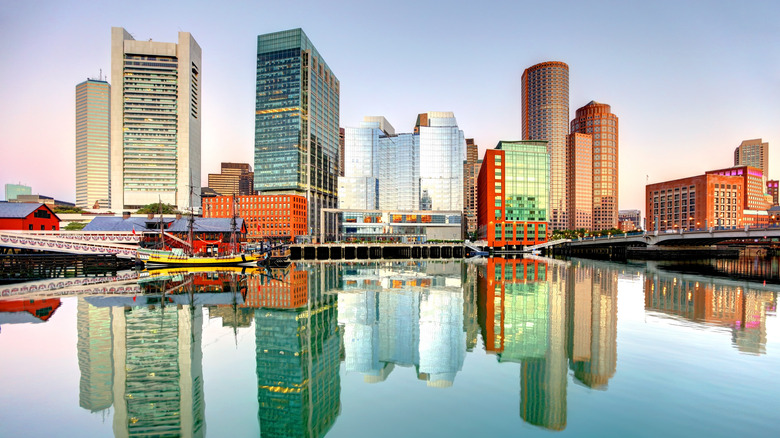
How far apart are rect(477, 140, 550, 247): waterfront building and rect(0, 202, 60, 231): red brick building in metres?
124

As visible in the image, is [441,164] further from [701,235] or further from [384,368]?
[384,368]

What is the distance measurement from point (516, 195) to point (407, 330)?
12070cm

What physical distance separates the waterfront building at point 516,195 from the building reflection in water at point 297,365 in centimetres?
10896

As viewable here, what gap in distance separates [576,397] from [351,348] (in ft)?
37.9

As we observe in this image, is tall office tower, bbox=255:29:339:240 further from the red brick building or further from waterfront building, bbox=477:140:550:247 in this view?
the red brick building

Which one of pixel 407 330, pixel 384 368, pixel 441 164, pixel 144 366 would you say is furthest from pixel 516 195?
pixel 144 366

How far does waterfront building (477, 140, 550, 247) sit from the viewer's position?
136m

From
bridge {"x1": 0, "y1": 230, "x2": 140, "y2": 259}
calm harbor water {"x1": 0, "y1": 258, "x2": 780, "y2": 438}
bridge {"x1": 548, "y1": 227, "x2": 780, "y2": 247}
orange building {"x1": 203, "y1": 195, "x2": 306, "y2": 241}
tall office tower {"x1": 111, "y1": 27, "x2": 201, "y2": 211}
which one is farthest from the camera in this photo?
tall office tower {"x1": 111, "y1": 27, "x2": 201, "y2": 211}

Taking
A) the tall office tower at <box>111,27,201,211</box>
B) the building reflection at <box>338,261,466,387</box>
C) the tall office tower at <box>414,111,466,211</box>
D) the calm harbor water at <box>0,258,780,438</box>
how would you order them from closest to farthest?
the calm harbor water at <box>0,258,780,438</box> < the building reflection at <box>338,261,466,387</box> < the tall office tower at <box>111,27,201,211</box> < the tall office tower at <box>414,111,466,211</box>

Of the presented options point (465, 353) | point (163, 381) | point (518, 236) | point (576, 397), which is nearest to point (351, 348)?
point (465, 353)

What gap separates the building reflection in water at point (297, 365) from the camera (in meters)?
13.2

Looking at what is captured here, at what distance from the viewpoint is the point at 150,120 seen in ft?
596

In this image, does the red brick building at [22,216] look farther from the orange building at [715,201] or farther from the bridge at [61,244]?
the orange building at [715,201]

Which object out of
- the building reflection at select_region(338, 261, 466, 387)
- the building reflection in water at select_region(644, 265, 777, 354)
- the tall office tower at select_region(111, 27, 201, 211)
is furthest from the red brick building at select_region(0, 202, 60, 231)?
the building reflection in water at select_region(644, 265, 777, 354)
